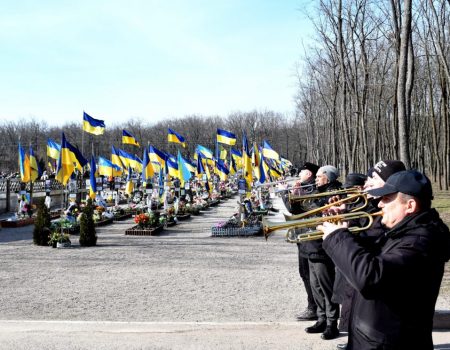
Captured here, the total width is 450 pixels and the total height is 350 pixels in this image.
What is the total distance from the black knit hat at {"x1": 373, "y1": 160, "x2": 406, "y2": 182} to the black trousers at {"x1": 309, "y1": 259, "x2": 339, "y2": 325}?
2259 mm

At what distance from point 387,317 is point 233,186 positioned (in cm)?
4677

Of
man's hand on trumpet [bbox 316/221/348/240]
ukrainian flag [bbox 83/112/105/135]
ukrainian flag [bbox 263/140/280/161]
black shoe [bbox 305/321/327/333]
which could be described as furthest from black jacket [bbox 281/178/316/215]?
ukrainian flag [bbox 263/140/280/161]

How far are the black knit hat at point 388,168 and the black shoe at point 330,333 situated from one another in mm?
2592

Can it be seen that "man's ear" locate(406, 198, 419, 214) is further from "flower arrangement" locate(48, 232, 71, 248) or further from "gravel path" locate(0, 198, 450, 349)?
"flower arrangement" locate(48, 232, 71, 248)

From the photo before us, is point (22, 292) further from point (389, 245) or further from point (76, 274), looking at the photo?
point (389, 245)

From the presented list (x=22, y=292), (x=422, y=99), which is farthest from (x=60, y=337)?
(x=422, y=99)

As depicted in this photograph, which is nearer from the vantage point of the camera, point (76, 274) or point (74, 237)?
point (76, 274)

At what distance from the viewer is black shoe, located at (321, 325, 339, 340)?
221 inches

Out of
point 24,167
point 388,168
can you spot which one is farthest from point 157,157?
point 388,168

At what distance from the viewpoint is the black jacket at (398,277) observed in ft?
8.30

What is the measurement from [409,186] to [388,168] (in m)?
1.01

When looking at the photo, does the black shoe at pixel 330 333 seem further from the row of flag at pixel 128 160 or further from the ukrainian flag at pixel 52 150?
the ukrainian flag at pixel 52 150

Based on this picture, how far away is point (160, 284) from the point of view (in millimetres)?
9750

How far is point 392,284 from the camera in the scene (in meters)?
2.54
